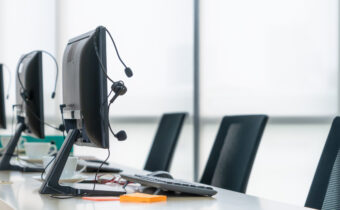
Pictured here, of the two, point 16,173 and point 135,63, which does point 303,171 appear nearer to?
point 135,63

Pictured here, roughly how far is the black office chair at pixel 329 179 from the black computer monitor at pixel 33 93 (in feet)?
Answer: 4.16

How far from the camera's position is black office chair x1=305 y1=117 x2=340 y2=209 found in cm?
161

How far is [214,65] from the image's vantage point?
4.96 m

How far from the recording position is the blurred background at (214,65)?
4492 mm

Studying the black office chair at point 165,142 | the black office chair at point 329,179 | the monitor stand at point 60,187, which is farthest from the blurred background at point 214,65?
the monitor stand at point 60,187

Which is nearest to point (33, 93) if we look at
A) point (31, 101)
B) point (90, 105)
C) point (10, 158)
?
point (31, 101)

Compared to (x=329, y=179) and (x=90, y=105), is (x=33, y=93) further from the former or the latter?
(x=329, y=179)

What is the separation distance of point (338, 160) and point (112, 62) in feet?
11.1

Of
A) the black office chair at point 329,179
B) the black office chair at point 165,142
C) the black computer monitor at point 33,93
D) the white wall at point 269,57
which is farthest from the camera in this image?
the white wall at point 269,57

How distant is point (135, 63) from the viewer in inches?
196

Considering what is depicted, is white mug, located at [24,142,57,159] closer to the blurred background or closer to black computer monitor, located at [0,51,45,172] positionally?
black computer monitor, located at [0,51,45,172]

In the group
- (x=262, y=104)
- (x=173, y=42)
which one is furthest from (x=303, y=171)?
(x=173, y=42)

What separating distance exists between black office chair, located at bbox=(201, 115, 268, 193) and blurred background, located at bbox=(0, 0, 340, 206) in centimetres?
212

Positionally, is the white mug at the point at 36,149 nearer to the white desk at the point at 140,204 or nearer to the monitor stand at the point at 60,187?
the white desk at the point at 140,204
